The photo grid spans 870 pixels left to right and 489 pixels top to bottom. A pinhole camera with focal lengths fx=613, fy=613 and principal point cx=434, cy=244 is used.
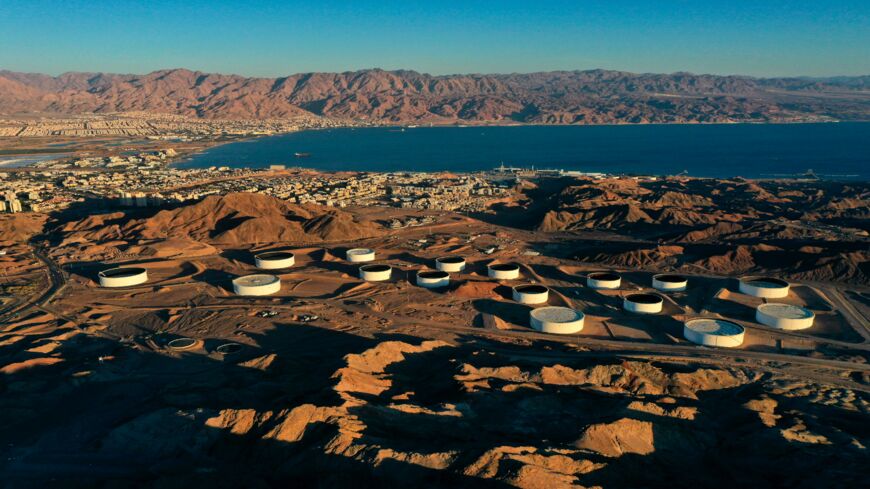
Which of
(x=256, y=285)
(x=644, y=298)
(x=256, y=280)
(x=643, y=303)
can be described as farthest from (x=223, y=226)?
(x=643, y=303)

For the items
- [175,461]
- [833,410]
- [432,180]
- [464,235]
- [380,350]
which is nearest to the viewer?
[175,461]

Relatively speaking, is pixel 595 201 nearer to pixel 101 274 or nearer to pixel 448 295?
pixel 448 295

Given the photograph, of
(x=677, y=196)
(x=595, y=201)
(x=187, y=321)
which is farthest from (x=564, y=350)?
(x=677, y=196)

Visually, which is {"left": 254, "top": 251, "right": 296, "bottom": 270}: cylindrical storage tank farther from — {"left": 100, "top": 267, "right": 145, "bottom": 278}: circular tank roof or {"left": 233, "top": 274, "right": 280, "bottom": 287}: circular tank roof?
{"left": 100, "top": 267, "right": 145, "bottom": 278}: circular tank roof

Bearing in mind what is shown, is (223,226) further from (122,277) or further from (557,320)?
(557,320)

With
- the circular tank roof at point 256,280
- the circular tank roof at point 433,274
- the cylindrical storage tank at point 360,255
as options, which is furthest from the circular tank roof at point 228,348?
the cylindrical storage tank at point 360,255

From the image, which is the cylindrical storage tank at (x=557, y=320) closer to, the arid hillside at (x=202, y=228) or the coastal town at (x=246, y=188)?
the arid hillside at (x=202, y=228)
